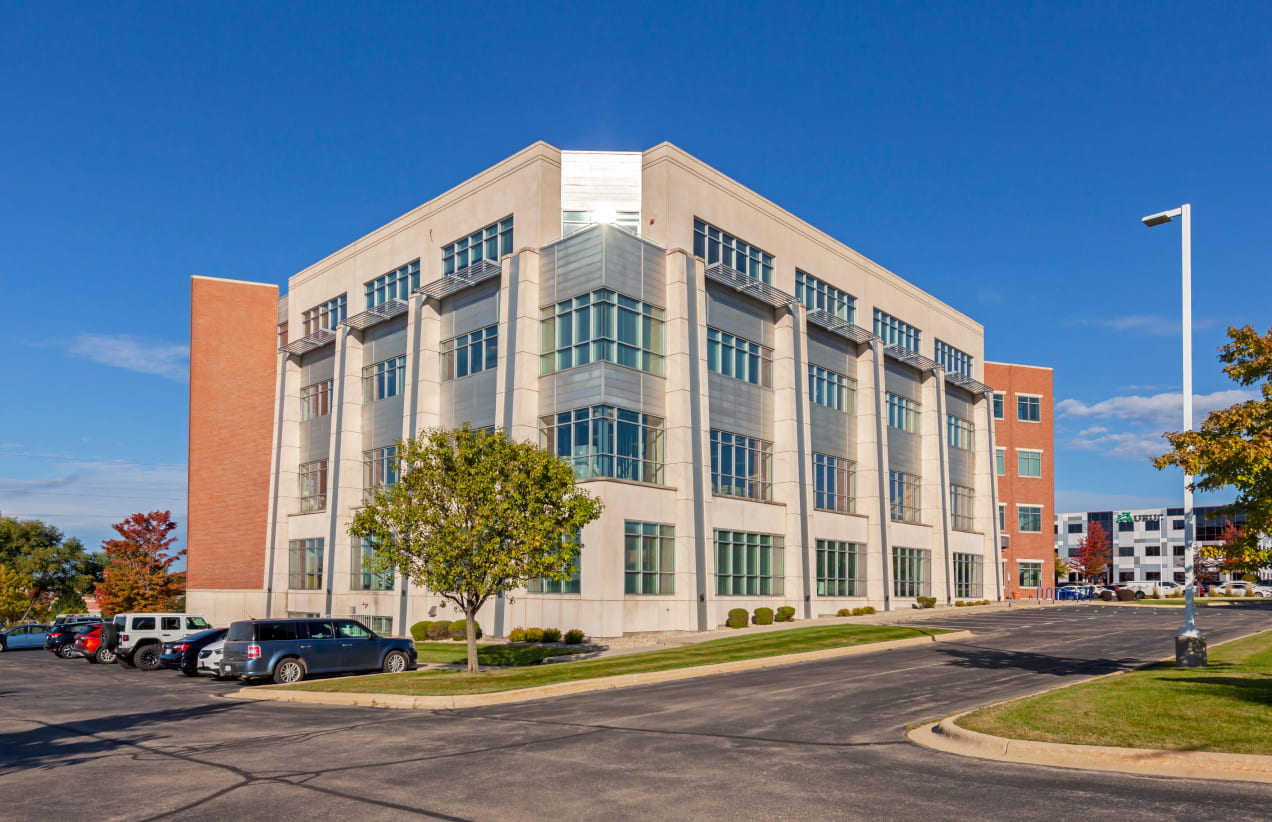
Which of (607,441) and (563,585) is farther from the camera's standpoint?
(607,441)

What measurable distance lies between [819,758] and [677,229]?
3231 cm

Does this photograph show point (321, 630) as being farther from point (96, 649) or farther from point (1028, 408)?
point (1028, 408)

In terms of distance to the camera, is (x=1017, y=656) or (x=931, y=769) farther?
(x=1017, y=656)

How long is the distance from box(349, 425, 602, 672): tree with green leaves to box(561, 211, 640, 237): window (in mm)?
17610

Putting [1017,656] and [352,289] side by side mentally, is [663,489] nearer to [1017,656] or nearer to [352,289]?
[1017,656]

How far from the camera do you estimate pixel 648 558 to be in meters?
39.7

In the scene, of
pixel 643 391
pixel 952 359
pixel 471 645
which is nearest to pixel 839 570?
pixel 643 391

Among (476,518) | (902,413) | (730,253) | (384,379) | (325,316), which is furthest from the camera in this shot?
(902,413)

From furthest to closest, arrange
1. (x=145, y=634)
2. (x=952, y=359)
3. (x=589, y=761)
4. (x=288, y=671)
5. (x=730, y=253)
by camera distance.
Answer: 1. (x=952, y=359)
2. (x=730, y=253)
3. (x=145, y=634)
4. (x=288, y=671)
5. (x=589, y=761)

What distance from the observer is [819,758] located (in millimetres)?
12859

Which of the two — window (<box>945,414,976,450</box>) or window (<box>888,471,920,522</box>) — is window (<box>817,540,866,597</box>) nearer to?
window (<box>888,471,920,522</box>)

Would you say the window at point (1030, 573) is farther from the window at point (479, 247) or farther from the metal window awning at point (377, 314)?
the metal window awning at point (377, 314)

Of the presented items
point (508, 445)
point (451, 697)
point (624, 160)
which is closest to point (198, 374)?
point (624, 160)

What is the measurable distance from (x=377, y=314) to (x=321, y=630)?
2701cm
